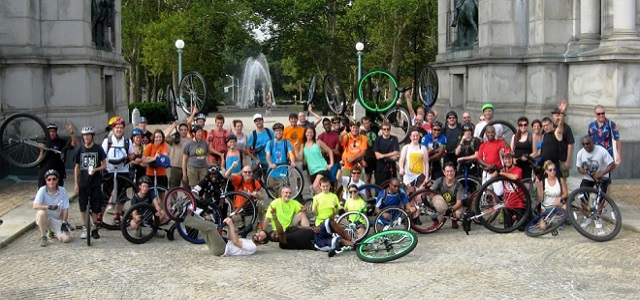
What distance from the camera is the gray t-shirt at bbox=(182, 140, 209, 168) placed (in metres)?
13.5

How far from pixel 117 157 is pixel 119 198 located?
0.64 m

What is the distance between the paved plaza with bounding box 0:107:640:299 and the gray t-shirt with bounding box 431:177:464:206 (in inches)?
27.7

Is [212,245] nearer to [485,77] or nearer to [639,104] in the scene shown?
[639,104]

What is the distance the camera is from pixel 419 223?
12508 millimetres

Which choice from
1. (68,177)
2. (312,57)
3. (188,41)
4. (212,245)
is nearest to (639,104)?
(212,245)

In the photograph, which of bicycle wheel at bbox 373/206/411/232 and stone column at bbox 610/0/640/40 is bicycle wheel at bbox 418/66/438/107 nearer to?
stone column at bbox 610/0/640/40

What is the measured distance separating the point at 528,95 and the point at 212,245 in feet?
42.7

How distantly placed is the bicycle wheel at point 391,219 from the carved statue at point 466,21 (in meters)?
13.0

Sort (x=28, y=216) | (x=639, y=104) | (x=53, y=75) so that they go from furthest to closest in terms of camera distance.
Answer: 1. (x=53, y=75)
2. (x=639, y=104)
3. (x=28, y=216)

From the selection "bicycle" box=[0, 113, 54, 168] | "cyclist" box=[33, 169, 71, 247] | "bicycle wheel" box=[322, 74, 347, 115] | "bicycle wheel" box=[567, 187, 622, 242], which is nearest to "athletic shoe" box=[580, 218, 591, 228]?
"bicycle wheel" box=[567, 187, 622, 242]

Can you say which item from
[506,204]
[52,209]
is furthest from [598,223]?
[52,209]

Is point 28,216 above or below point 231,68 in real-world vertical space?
below

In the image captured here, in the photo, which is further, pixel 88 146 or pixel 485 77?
pixel 485 77

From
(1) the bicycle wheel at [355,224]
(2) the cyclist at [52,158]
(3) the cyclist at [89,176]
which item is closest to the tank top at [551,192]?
(1) the bicycle wheel at [355,224]
